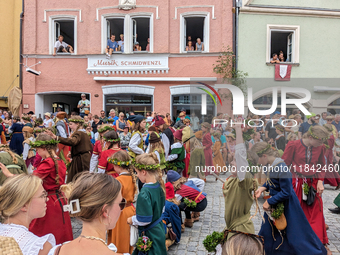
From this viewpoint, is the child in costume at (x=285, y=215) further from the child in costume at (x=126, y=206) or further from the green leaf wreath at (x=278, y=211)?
the child in costume at (x=126, y=206)

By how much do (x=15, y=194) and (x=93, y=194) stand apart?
0.70 meters

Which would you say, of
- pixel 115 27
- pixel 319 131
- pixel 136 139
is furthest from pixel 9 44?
pixel 319 131

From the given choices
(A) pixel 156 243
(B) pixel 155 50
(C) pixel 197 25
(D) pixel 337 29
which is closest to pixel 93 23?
(B) pixel 155 50

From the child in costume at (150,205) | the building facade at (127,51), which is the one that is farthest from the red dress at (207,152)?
the building facade at (127,51)

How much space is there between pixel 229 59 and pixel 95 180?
45.1 feet

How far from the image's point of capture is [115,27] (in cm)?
1575

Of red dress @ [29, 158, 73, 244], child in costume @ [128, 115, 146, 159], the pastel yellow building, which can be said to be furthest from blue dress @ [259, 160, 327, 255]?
the pastel yellow building

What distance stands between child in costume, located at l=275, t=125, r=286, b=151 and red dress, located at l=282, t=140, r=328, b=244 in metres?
0.12

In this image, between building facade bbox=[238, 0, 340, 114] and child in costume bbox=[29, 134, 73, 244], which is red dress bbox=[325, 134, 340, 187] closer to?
child in costume bbox=[29, 134, 73, 244]

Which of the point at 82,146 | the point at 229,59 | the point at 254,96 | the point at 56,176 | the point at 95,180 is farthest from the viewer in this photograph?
the point at 229,59

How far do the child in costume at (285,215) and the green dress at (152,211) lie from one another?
3.81 feet

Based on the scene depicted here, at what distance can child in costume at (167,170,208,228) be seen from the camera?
4.73 m

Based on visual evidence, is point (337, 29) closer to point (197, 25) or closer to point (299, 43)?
point (299, 43)

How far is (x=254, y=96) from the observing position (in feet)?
13.3
